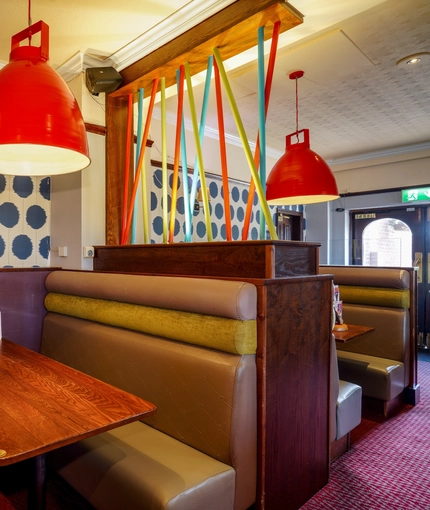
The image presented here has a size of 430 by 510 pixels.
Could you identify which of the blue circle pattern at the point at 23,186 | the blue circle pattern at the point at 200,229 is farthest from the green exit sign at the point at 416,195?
the blue circle pattern at the point at 23,186

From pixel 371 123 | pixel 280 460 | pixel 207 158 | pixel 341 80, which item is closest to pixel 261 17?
pixel 341 80

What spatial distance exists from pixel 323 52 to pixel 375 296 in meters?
2.14

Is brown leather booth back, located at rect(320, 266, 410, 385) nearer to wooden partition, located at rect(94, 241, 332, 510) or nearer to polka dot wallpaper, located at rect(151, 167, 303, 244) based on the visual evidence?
wooden partition, located at rect(94, 241, 332, 510)

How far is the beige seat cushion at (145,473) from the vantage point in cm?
142

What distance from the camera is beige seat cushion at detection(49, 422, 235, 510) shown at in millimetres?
1417

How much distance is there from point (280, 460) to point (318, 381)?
471mm

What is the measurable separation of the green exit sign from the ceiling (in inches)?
44.3

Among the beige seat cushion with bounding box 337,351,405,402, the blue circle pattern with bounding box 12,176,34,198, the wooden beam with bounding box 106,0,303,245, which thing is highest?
the wooden beam with bounding box 106,0,303,245

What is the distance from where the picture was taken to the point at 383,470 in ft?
7.94

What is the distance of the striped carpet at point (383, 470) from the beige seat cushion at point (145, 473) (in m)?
0.83

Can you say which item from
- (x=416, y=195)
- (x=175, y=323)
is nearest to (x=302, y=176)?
(x=175, y=323)

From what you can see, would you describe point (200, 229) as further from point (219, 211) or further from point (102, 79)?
point (102, 79)

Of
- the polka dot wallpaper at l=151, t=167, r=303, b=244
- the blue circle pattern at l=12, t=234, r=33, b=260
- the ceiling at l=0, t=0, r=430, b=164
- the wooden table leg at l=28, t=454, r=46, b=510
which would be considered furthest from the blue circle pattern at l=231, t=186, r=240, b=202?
the wooden table leg at l=28, t=454, r=46, b=510

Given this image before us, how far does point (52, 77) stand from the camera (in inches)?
59.4
